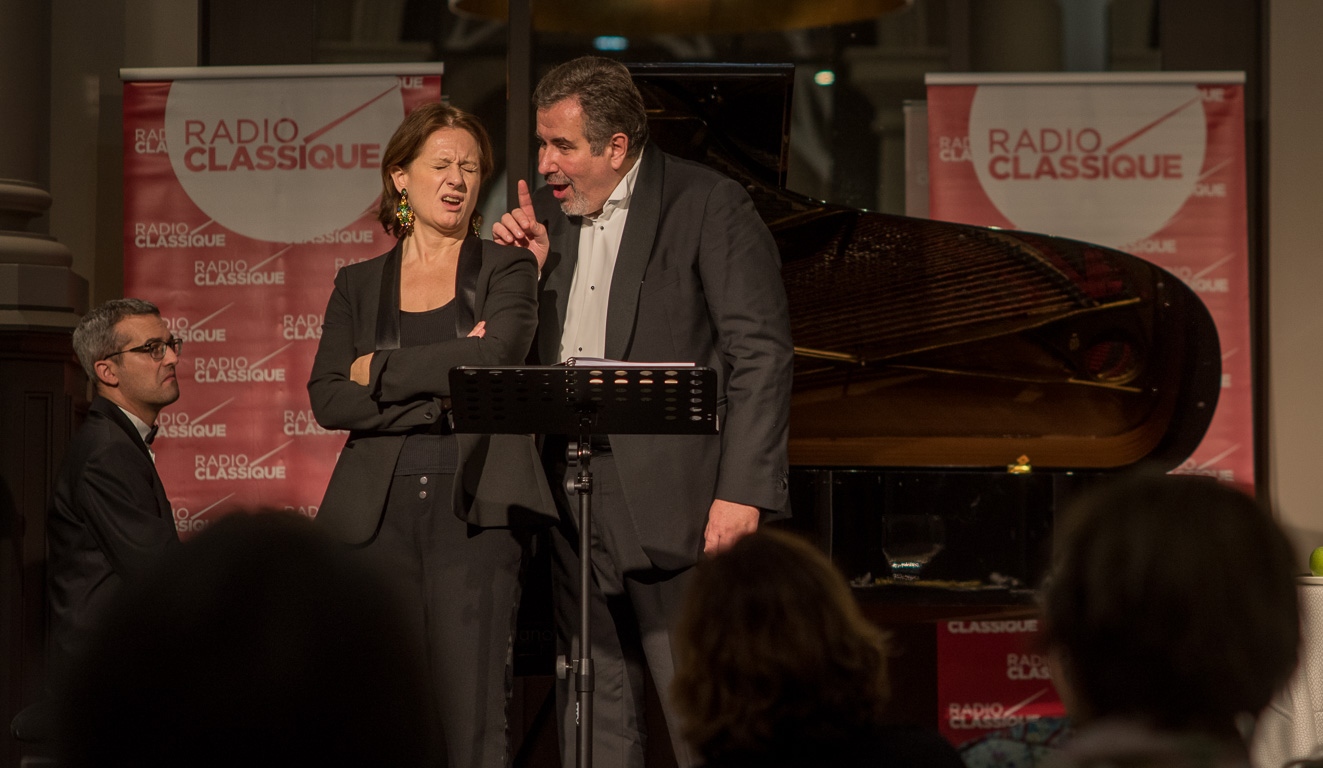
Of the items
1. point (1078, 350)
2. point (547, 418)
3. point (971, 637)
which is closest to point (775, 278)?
point (547, 418)

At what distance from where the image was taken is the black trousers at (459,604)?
247cm

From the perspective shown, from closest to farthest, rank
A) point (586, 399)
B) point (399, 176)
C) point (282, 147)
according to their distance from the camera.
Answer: point (586, 399)
point (399, 176)
point (282, 147)

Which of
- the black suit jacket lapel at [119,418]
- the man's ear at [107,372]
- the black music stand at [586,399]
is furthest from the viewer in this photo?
the man's ear at [107,372]

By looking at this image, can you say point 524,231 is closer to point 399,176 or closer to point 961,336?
point 399,176

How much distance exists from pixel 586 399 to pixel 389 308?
0.60 m

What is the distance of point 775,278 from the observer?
2645 millimetres

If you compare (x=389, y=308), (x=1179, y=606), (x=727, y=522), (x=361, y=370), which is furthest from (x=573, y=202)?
(x=1179, y=606)

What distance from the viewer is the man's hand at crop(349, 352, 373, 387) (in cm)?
255

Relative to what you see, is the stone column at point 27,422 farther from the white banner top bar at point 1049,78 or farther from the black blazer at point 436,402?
the white banner top bar at point 1049,78

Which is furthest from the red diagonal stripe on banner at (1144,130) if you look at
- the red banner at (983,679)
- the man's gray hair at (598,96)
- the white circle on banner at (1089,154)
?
the man's gray hair at (598,96)

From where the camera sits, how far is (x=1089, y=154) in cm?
538

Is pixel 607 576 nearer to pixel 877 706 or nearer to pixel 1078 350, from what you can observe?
pixel 877 706

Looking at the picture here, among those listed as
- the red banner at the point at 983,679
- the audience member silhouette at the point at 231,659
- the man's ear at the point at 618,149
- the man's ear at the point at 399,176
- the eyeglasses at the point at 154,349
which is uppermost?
the man's ear at the point at 618,149

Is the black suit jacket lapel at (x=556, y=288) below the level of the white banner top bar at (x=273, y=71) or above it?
below
